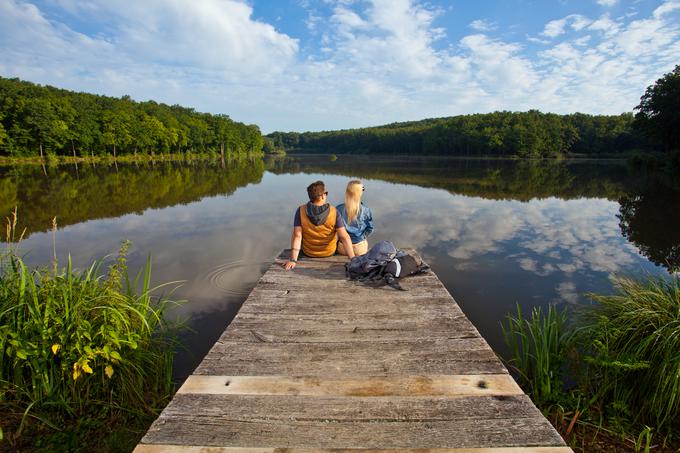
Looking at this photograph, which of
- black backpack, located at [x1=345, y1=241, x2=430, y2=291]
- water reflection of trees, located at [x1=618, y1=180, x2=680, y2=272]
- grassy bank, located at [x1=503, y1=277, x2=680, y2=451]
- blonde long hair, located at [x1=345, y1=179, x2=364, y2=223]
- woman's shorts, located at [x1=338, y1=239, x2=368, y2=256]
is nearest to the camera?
grassy bank, located at [x1=503, y1=277, x2=680, y2=451]

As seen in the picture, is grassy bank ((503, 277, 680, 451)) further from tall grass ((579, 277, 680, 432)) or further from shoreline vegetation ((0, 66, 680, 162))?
shoreline vegetation ((0, 66, 680, 162))

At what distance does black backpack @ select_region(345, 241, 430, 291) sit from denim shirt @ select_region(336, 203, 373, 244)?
1245 millimetres

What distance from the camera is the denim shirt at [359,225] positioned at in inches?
249

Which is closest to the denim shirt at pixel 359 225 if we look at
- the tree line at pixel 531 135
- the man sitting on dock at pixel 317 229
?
the man sitting on dock at pixel 317 229

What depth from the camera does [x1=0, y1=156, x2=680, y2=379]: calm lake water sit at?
22.0ft

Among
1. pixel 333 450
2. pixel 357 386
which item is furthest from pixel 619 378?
pixel 333 450

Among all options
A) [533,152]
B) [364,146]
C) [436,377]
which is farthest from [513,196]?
[364,146]

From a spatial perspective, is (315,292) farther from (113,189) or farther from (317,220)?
(113,189)

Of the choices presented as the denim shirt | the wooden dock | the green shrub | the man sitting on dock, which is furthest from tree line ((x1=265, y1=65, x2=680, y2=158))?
the green shrub

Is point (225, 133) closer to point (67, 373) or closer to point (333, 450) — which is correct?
point (67, 373)

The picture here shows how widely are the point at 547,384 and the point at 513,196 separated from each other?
60.0 ft

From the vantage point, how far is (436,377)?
8.92 feet

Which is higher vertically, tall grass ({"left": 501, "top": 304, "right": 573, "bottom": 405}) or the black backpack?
the black backpack

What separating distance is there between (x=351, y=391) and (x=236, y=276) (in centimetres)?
568
